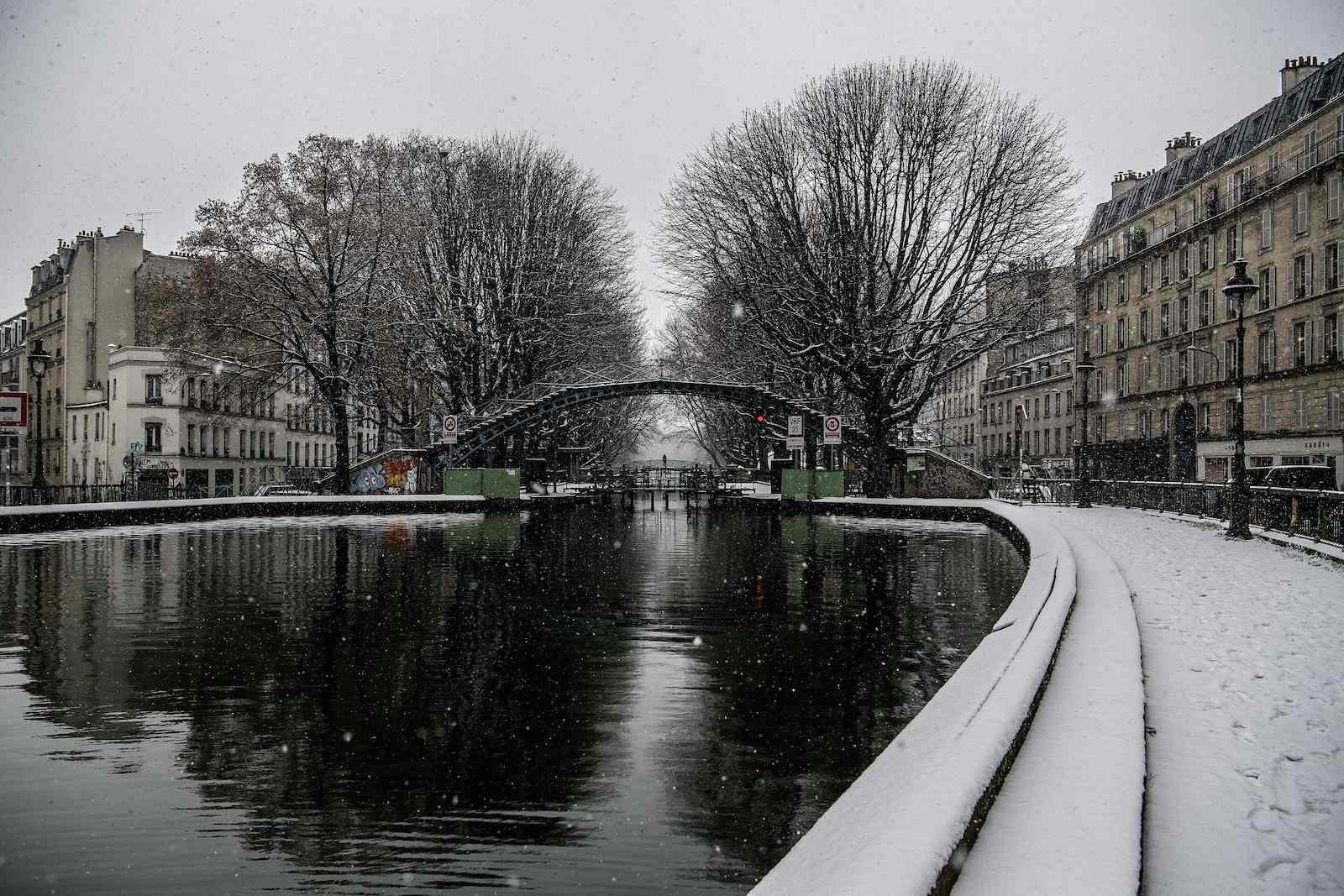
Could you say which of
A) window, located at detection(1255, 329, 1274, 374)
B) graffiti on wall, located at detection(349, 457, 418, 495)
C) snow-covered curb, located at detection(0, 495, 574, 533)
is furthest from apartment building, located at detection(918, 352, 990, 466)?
snow-covered curb, located at detection(0, 495, 574, 533)

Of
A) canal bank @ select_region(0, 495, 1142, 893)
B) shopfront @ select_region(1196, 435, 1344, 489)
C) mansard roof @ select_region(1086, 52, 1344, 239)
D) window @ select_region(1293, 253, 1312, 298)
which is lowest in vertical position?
canal bank @ select_region(0, 495, 1142, 893)

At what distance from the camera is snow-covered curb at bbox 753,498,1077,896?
2.88 m

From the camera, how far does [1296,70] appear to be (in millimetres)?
46000

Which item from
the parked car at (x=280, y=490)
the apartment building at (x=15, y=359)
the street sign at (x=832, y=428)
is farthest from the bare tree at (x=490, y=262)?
the apartment building at (x=15, y=359)

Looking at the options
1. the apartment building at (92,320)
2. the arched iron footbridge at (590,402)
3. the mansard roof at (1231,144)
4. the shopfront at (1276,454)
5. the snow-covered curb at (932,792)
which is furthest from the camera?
the apartment building at (92,320)

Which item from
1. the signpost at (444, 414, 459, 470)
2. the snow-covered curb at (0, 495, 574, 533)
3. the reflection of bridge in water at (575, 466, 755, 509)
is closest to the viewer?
the snow-covered curb at (0, 495, 574, 533)

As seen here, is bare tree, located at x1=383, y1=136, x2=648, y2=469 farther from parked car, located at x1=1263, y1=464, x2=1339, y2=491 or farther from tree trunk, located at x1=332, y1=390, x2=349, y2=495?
parked car, located at x1=1263, y1=464, x2=1339, y2=491

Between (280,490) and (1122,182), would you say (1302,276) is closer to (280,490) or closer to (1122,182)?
(1122,182)

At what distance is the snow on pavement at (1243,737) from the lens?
3.76 meters

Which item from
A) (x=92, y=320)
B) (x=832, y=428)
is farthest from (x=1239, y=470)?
(x=92, y=320)

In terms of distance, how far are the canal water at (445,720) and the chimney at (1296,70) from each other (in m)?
42.1

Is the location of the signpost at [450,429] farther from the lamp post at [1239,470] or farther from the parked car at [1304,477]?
the parked car at [1304,477]

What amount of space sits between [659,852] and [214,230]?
117ft

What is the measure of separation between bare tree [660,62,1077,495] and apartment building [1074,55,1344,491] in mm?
5001
